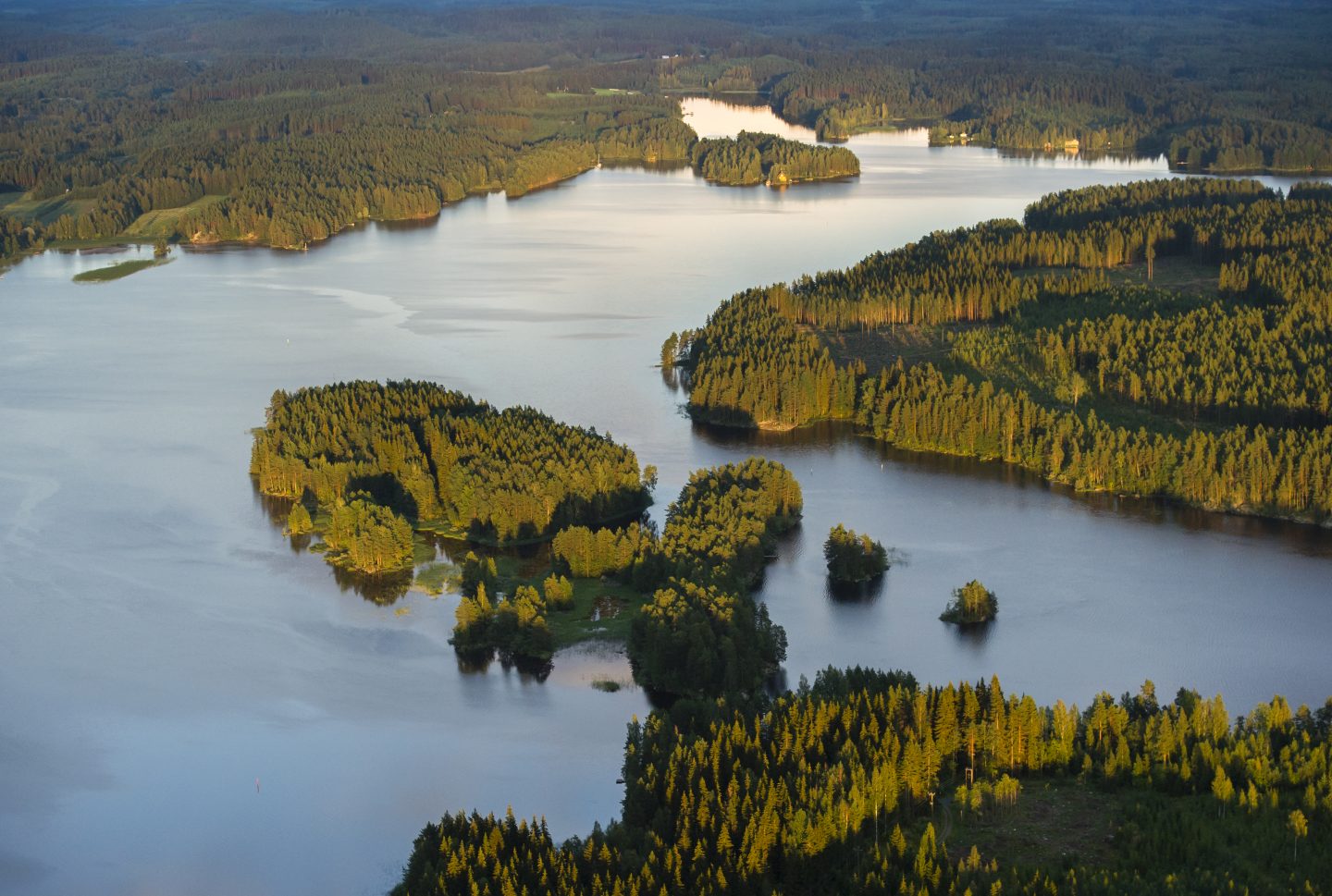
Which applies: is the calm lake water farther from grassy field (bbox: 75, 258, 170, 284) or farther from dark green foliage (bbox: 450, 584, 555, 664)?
grassy field (bbox: 75, 258, 170, 284)

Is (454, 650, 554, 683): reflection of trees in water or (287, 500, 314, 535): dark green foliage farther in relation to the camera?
(287, 500, 314, 535): dark green foliage

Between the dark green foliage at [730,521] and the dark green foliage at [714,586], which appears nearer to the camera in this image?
the dark green foliage at [714,586]

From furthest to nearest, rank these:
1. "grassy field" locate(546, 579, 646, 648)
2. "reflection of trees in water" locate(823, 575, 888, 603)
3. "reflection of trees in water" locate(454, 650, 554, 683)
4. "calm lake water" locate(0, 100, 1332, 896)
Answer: "reflection of trees in water" locate(823, 575, 888, 603) < "grassy field" locate(546, 579, 646, 648) < "reflection of trees in water" locate(454, 650, 554, 683) < "calm lake water" locate(0, 100, 1332, 896)

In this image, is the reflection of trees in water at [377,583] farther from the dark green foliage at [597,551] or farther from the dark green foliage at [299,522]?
the dark green foliage at [597,551]

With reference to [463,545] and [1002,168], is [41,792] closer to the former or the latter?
[463,545]

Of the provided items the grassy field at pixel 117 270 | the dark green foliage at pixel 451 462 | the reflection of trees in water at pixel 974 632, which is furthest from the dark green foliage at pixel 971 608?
the grassy field at pixel 117 270

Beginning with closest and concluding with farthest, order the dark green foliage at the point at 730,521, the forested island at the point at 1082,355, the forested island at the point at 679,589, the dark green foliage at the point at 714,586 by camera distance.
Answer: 1. the dark green foliage at the point at 714,586
2. the forested island at the point at 679,589
3. the dark green foliage at the point at 730,521
4. the forested island at the point at 1082,355

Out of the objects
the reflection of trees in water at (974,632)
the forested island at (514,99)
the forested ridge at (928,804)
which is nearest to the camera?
the forested ridge at (928,804)

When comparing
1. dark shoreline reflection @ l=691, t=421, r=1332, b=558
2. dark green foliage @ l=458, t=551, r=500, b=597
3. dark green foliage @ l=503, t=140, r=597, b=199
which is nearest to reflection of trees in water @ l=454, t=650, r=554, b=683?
dark green foliage @ l=458, t=551, r=500, b=597
